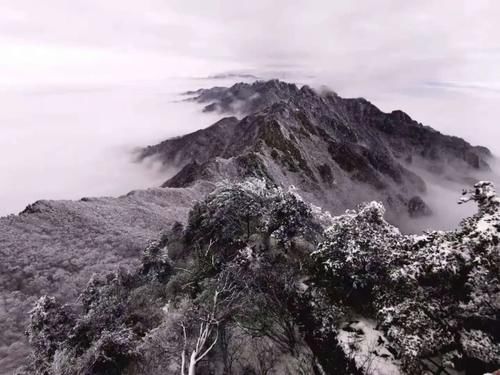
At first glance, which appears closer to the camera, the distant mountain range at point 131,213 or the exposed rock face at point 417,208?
the distant mountain range at point 131,213

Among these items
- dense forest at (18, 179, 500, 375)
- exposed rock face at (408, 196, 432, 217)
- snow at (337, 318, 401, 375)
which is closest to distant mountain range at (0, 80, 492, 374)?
exposed rock face at (408, 196, 432, 217)

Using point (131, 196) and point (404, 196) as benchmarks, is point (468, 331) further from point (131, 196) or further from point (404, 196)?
point (404, 196)

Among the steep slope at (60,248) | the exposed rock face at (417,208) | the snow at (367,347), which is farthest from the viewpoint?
the exposed rock face at (417,208)

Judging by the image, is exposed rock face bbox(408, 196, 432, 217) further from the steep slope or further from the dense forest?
the dense forest

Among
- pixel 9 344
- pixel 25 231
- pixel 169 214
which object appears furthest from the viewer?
pixel 169 214

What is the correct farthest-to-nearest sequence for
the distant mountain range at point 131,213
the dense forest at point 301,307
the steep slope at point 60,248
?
the distant mountain range at point 131,213
the steep slope at point 60,248
the dense forest at point 301,307

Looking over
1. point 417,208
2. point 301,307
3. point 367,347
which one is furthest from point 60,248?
point 417,208

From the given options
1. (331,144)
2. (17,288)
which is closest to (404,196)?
(331,144)

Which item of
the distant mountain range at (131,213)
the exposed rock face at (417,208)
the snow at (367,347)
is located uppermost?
the snow at (367,347)

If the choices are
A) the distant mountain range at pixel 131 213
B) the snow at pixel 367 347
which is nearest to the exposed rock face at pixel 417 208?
the distant mountain range at pixel 131 213

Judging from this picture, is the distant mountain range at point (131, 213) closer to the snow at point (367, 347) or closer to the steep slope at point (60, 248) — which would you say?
the steep slope at point (60, 248)

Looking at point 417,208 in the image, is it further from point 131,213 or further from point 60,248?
point 60,248
